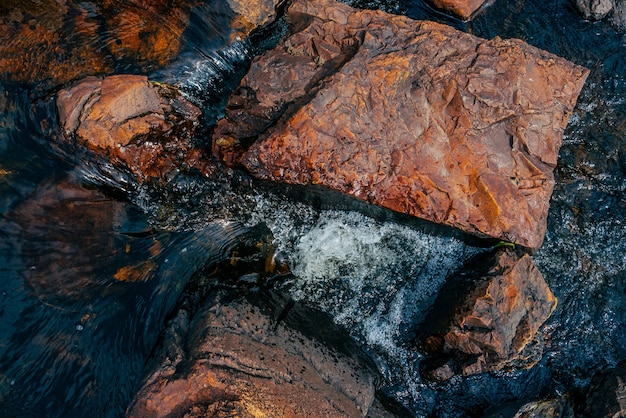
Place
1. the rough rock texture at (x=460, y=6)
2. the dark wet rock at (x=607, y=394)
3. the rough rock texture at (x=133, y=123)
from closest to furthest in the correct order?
1. the dark wet rock at (x=607, y=394)
2. the rough rock texture at (x=133, y=123)
3. the rough rock texture at (x=460, y=6)

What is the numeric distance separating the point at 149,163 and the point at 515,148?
2.53 m

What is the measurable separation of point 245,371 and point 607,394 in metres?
2.41

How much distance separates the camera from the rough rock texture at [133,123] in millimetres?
3400

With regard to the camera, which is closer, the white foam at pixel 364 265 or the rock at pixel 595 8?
the white foam at pixel 364 265

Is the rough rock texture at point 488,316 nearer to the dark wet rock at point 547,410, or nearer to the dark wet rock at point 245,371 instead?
the dark wet rock at point 547,410

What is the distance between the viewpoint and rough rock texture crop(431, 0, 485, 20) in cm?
446

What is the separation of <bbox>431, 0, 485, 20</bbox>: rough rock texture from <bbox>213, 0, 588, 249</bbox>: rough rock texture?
1.21m

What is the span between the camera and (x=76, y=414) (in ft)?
9.92

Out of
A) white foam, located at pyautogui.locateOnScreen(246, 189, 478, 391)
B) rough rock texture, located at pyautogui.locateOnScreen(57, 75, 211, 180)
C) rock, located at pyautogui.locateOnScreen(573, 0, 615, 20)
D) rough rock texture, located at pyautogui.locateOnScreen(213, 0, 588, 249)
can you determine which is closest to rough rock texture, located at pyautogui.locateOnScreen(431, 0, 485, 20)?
rock, located at pyautogui.locateOnScreen(573, 0, 615, 20)

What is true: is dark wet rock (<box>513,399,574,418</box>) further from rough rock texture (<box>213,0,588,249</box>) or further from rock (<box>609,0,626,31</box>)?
rock (<box>609,0,626,31</box>)

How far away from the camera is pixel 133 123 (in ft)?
11.4

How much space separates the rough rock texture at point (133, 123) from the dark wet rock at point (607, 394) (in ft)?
10.2

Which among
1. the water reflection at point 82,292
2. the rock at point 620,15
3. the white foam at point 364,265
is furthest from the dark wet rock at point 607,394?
the rock at point 620,15

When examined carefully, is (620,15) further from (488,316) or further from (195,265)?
(195,265)
